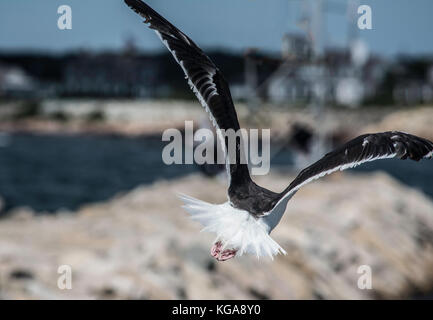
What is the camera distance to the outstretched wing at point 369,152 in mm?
4973

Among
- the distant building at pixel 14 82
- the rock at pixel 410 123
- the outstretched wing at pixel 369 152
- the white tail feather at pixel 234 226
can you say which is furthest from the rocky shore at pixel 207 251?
the distant building at pixel 14 82

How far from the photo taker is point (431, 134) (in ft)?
172

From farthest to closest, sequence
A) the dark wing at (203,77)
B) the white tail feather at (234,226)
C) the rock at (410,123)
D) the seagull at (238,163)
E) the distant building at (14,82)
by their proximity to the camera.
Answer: the distant building at (14,82)
the rock at (410,123)
the dark wing at (203,77)
the white tail feather at (234,226)
the seagull at (238,163)

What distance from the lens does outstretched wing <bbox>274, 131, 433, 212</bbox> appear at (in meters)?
4.97

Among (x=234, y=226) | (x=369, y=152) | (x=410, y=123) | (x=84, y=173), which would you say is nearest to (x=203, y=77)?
(x=234, y=226)

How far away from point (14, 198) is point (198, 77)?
19.4m

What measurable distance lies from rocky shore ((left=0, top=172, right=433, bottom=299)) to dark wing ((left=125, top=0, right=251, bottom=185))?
11.2 ft

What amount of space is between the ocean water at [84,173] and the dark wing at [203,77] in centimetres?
1346

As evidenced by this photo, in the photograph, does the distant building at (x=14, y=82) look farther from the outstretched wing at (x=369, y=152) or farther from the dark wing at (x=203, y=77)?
the outstretched wing at (x=369, y=152)

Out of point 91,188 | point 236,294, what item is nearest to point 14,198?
point 91,188

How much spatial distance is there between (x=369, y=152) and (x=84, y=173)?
3021cm

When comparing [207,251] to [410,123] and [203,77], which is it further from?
[410,123]

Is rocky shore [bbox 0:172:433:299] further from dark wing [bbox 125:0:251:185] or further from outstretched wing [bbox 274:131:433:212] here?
outstretched wing [bbox 274:131:433:212]
